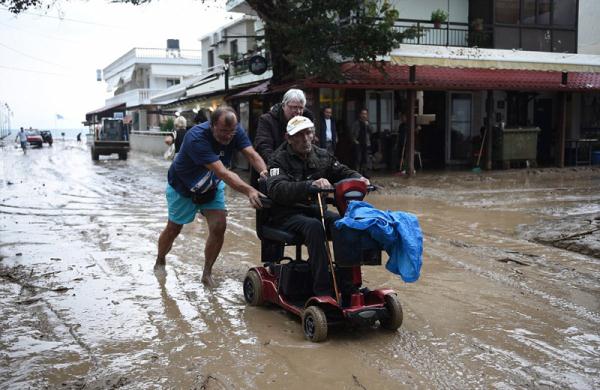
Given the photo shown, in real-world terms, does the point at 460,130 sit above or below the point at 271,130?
above

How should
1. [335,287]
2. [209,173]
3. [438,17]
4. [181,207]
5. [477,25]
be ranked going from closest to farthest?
[335,287] → [209,173] → [181,207] → [438,17] → [477,25]

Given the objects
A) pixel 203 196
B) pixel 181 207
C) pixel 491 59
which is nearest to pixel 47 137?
pixel 491 59

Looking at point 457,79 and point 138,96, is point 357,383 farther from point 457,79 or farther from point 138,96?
point 138,96

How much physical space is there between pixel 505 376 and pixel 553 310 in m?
1.56

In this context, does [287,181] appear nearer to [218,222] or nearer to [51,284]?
[218,222]

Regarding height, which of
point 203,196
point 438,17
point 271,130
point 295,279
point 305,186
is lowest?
point 295,279

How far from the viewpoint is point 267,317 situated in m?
4.89

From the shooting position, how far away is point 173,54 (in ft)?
165

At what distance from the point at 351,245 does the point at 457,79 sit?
13961 millimetres

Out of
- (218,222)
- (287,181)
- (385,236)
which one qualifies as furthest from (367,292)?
(218,222)

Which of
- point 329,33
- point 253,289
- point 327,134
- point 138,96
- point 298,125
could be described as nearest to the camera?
point 298,125

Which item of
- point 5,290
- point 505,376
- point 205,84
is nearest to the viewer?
point 505,376

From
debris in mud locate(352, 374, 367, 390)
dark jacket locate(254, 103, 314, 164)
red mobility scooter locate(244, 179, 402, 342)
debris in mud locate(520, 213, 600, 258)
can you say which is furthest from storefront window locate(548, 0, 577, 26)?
debris in mud locate(352, 374, 367, 390)

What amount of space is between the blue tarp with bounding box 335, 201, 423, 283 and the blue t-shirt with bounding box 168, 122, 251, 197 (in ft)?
5.78
